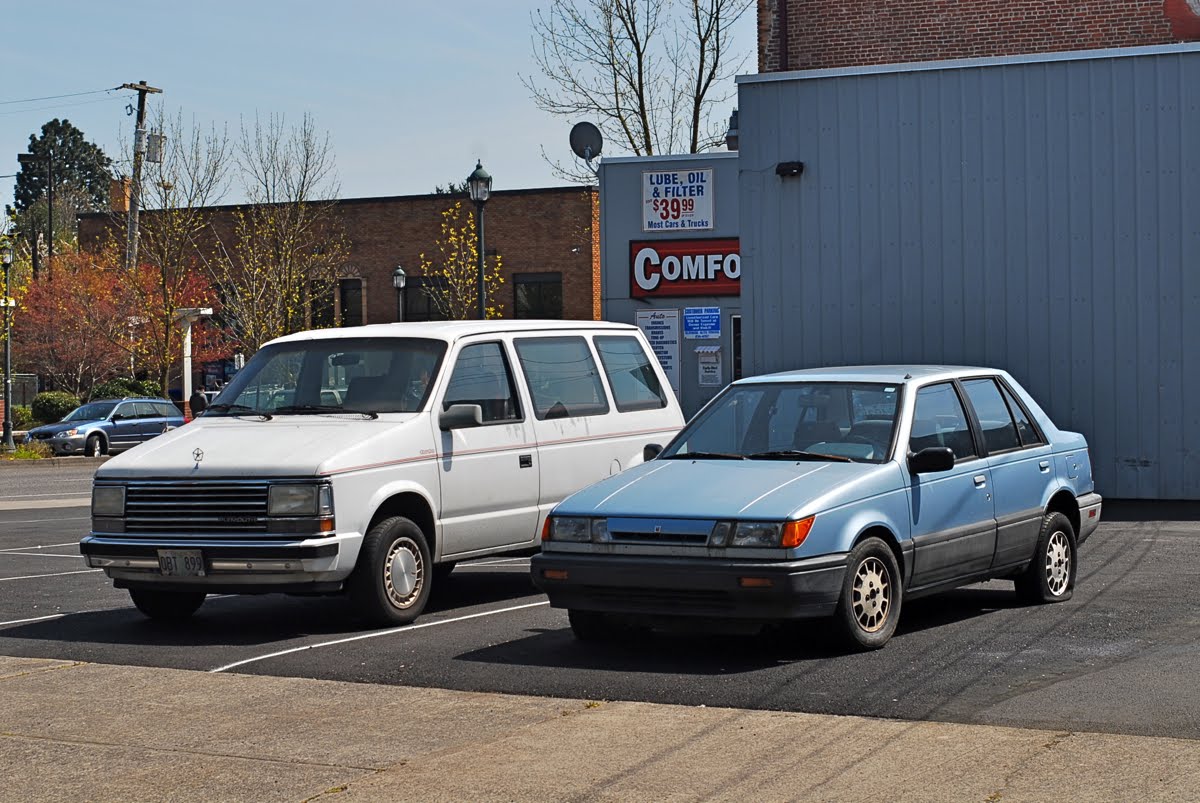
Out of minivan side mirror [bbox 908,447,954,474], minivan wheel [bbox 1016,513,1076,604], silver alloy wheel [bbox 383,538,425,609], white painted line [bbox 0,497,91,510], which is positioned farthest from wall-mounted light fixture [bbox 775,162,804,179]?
white painted line [bbox 0,497,91,510]

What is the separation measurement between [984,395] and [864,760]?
4.45 meters

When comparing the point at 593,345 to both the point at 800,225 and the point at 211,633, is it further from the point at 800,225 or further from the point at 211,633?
the point at 800,225

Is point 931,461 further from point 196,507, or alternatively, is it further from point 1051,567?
point 196,507

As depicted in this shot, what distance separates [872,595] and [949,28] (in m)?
20.9

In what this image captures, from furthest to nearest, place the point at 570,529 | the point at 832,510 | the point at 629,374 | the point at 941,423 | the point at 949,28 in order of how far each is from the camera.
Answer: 1. the point at 949,28
2. the point at 629,374
3. the point at 941,423
4. the point at 570,529
5. the point at 832,510

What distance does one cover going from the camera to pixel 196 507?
10.1 m

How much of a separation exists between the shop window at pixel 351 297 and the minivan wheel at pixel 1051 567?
44.7 m

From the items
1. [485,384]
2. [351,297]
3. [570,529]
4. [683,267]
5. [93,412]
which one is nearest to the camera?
[570,529]

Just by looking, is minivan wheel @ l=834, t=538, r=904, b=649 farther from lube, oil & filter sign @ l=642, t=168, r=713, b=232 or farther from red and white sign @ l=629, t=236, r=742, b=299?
lube, oil & filter sign @ l=642, t=168, r=713, b=232

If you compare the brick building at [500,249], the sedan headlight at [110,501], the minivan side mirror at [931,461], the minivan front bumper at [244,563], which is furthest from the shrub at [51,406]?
the minivan side mirror at [931,461]

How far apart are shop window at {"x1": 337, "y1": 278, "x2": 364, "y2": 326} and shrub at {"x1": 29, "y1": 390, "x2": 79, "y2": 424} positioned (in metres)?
9.20

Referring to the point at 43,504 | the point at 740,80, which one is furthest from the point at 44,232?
the point at 740,80

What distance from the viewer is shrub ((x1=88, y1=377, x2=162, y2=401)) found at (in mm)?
49812

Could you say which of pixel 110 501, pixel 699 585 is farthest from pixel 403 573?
pixel 699 585
